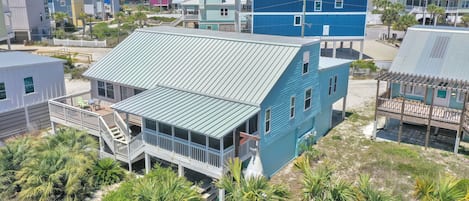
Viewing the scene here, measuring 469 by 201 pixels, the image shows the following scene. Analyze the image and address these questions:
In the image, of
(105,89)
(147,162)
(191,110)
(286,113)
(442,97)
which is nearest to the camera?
(191,110)

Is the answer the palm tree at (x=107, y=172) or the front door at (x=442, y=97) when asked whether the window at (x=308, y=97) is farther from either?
the palm tree at (x=107, y=172)

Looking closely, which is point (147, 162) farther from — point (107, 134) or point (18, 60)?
point (18, 60)

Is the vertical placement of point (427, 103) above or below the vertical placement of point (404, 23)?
below

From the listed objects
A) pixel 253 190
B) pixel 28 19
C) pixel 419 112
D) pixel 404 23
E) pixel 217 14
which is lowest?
pixel 419 112

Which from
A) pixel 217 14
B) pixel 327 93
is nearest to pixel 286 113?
pixel 327 93

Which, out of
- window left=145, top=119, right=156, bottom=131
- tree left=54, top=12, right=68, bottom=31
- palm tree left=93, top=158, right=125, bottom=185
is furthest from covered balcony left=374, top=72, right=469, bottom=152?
tree left=54, top=12, right=68, bottom=31

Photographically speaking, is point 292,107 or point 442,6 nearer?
point 292,107

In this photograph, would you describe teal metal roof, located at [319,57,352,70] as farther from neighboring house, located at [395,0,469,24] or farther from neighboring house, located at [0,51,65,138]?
neighboring house, located at [395,0,469,24]
